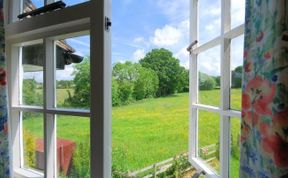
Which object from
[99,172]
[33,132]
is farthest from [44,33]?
[99,172]

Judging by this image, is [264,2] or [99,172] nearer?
[264,2]

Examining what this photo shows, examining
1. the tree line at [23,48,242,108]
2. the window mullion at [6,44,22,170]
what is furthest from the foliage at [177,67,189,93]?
the window mullion at [6,44,22,170]

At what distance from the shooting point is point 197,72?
4.70ft

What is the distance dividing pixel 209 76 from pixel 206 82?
6cm

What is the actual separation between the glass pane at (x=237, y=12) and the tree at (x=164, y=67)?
0.97 meters

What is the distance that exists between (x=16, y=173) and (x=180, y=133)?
1.14 m

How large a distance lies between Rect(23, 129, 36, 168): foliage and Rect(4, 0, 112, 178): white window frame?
41mm

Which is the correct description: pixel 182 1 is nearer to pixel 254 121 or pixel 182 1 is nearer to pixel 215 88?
pixel 215 88

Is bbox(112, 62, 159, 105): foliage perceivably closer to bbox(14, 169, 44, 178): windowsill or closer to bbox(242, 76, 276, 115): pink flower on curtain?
bbox(14, 169, 44, 178): windowsill

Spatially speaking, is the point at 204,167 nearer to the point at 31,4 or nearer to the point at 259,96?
the point at 259,96

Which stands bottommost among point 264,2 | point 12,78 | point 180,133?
point 180,133

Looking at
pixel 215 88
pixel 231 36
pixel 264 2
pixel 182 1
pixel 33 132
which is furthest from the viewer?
pixel 182 1

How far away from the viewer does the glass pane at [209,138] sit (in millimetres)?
1104

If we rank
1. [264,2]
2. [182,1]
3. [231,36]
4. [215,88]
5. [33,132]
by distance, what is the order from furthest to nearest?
[182,1] → [33,132] → [215,88] → [231,36] → [264,2]
